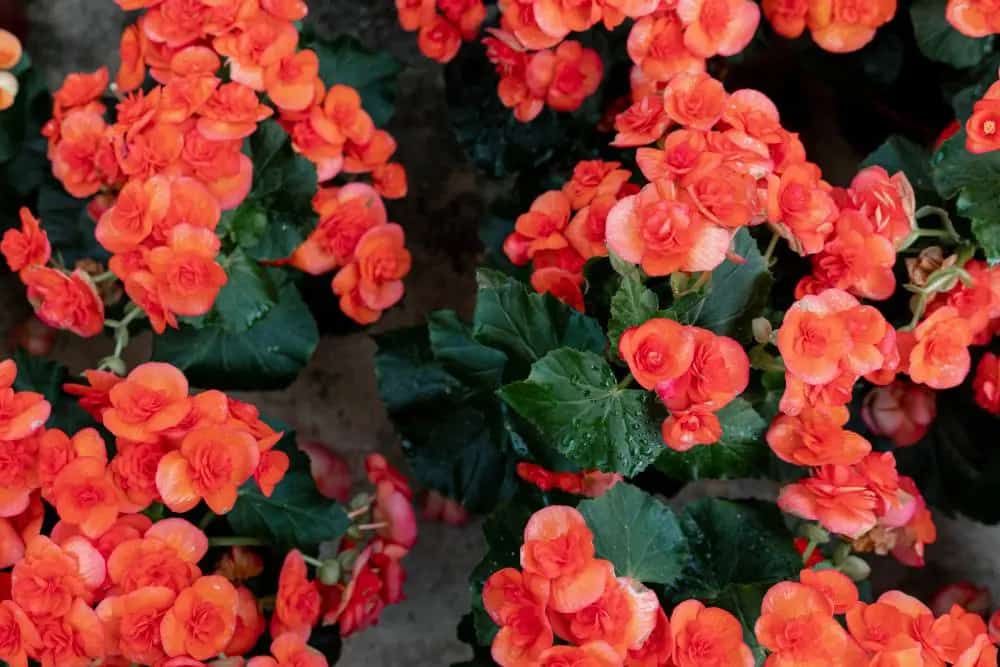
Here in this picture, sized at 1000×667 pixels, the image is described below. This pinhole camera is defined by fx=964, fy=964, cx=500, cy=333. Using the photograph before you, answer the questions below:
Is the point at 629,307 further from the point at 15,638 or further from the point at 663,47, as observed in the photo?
the point at 15,638

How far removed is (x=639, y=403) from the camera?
0.88m

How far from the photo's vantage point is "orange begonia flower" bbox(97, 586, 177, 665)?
852mm

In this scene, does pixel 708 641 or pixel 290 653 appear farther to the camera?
pixel 290 653

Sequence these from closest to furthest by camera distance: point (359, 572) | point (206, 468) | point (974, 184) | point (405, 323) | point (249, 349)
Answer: point (206, 468) < point (974, 184) < point (359, 572) < point (249, 349) < point (405, 323)

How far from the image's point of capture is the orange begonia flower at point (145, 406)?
89cm

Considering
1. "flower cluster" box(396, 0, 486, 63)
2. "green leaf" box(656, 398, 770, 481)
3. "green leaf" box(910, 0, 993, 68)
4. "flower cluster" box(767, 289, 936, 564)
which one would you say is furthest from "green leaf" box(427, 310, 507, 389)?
"green leaf" box(910, 0, 993, 68)

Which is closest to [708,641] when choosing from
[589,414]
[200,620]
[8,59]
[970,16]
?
[589,414]

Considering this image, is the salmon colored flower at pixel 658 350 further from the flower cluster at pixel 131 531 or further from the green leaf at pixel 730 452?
the flower cluster at pixel 131 531

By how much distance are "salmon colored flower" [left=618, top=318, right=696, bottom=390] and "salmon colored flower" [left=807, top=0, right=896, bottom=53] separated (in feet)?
2.01

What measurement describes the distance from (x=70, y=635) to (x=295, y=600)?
22 centimetres

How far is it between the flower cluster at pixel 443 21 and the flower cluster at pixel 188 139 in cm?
17

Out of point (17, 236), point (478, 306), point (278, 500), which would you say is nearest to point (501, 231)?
point (478, 306)

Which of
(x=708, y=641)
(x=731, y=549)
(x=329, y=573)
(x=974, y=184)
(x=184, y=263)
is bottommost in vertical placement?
(x=329, y=573)

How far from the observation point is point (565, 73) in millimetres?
1209
